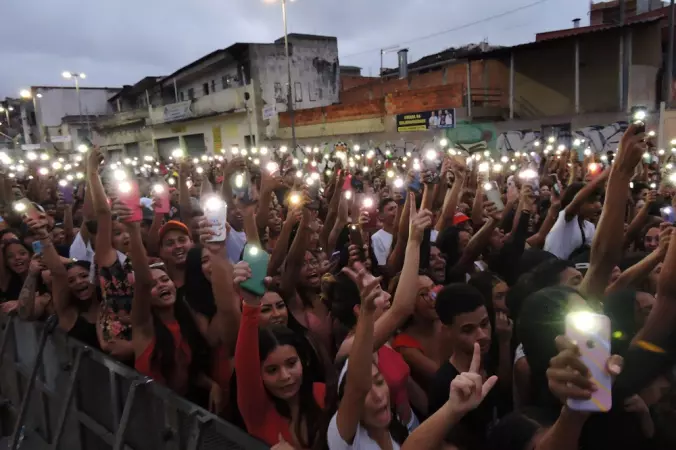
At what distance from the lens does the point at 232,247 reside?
195 inches

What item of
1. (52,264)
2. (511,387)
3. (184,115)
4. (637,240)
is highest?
(184,115)

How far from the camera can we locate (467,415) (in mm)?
2465

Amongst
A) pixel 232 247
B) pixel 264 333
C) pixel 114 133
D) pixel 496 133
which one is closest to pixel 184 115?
pixel 114 133

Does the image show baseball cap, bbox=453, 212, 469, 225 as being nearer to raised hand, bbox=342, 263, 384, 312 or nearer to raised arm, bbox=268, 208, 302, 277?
raised arm, bbox=268, 208, 302, 277

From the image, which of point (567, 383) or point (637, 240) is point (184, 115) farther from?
point (567, 383)

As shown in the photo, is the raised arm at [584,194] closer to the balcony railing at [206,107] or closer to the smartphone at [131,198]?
the smartphone at [131,198]

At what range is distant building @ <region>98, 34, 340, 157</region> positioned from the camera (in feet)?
108

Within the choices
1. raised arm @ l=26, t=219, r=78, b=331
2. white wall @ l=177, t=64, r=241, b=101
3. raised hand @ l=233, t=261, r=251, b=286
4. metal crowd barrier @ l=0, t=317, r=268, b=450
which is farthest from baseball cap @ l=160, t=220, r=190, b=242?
white wall @ l=177, t=64, r=241, b=101

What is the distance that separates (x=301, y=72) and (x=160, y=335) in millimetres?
33902

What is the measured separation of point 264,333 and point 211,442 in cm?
56

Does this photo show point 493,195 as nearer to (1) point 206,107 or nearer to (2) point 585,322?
(2) point 585,322

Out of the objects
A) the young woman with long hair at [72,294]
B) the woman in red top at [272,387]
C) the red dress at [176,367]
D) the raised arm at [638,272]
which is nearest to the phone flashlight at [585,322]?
the woman in red top at [272,387]

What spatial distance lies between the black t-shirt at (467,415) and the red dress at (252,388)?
0.75 meters

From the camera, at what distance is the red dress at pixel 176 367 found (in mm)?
3271
